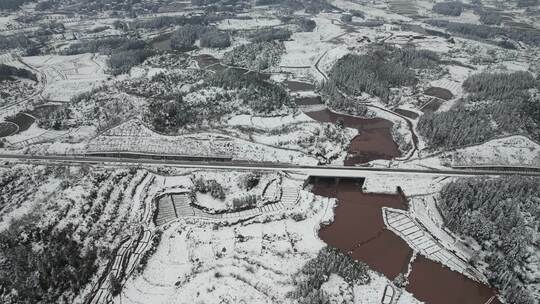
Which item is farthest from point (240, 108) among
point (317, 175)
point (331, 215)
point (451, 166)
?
point (451, 166)

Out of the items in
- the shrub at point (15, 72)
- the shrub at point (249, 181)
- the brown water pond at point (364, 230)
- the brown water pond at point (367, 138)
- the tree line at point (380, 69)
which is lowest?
the brown water pond at point (364, 230)

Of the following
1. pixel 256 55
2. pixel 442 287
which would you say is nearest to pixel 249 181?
pixel 442 287

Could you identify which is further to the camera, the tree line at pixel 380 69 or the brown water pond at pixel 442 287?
the tree line at pixel 380 69

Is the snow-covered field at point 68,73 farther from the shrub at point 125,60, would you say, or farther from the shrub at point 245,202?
the shrub at point 245,202

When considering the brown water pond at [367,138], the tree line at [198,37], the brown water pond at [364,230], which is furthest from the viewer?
the tree line at [198,37]

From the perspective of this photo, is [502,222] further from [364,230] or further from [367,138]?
[367,138]

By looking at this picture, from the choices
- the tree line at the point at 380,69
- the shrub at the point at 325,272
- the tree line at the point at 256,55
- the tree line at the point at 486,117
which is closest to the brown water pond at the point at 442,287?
the shrub at the point at 325,272
